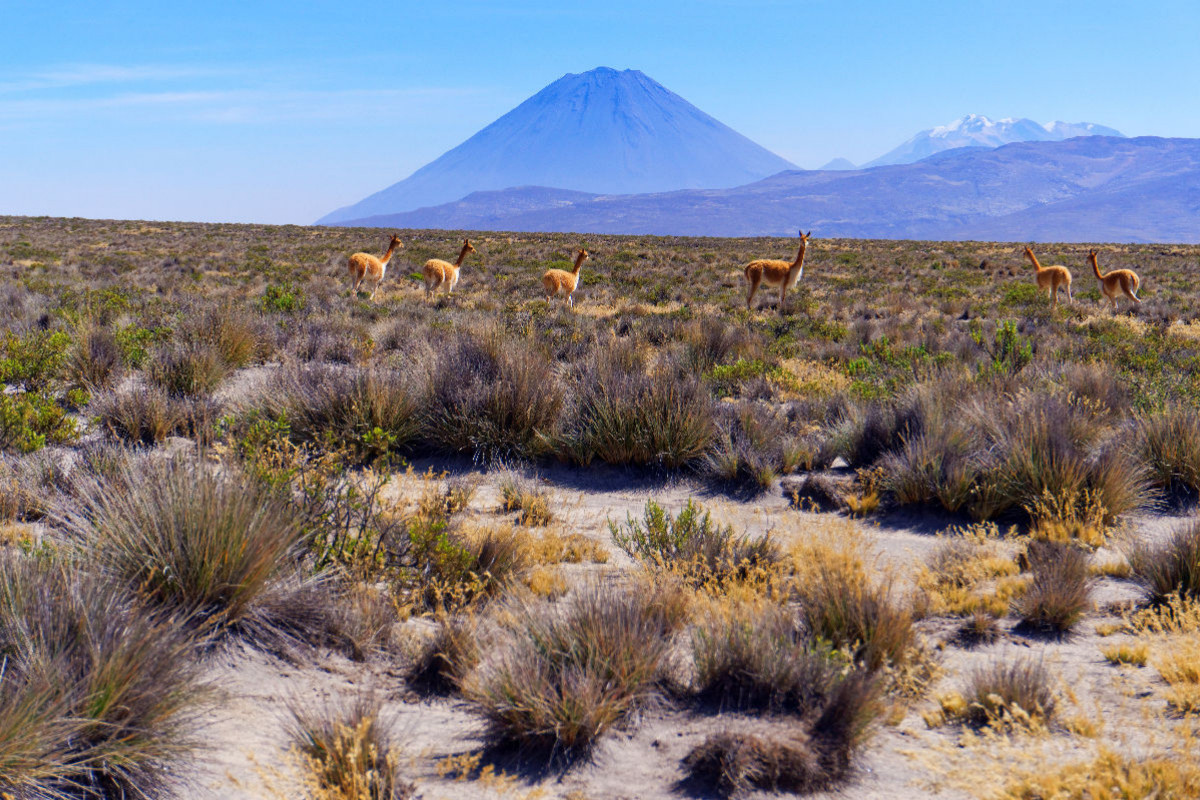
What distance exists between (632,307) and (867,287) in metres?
9.34

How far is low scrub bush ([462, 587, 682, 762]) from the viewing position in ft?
9.53

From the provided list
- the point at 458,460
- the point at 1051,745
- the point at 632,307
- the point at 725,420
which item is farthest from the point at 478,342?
the point at 632,307

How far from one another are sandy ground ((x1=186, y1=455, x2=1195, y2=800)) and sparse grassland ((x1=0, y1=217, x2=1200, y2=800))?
0.05 ft

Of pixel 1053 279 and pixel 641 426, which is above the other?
pixel 1053 279

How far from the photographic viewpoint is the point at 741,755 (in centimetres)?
276

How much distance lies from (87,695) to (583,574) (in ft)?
8.33

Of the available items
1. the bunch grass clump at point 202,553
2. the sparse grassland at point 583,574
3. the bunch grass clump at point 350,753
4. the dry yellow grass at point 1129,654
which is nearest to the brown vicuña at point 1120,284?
the sparse grassland at point 583,574

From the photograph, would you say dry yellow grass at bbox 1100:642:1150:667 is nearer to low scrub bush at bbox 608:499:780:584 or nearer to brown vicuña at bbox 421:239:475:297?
low scrub bush at bbox 608:499:780:584

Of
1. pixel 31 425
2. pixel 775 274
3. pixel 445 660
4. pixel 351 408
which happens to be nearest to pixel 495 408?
pixel 351 408

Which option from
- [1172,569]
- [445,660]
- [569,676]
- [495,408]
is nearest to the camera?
[569,676]

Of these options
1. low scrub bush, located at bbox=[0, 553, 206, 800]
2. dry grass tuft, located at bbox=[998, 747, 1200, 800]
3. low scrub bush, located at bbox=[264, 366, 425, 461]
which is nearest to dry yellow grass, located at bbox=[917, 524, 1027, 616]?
dry grass tuft, located at bbox=[998, 747, 1200, 800]

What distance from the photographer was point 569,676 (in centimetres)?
300

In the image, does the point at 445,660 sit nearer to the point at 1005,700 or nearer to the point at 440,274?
the point at 1005,700

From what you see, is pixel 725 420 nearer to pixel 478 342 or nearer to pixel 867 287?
pixel 478 342
